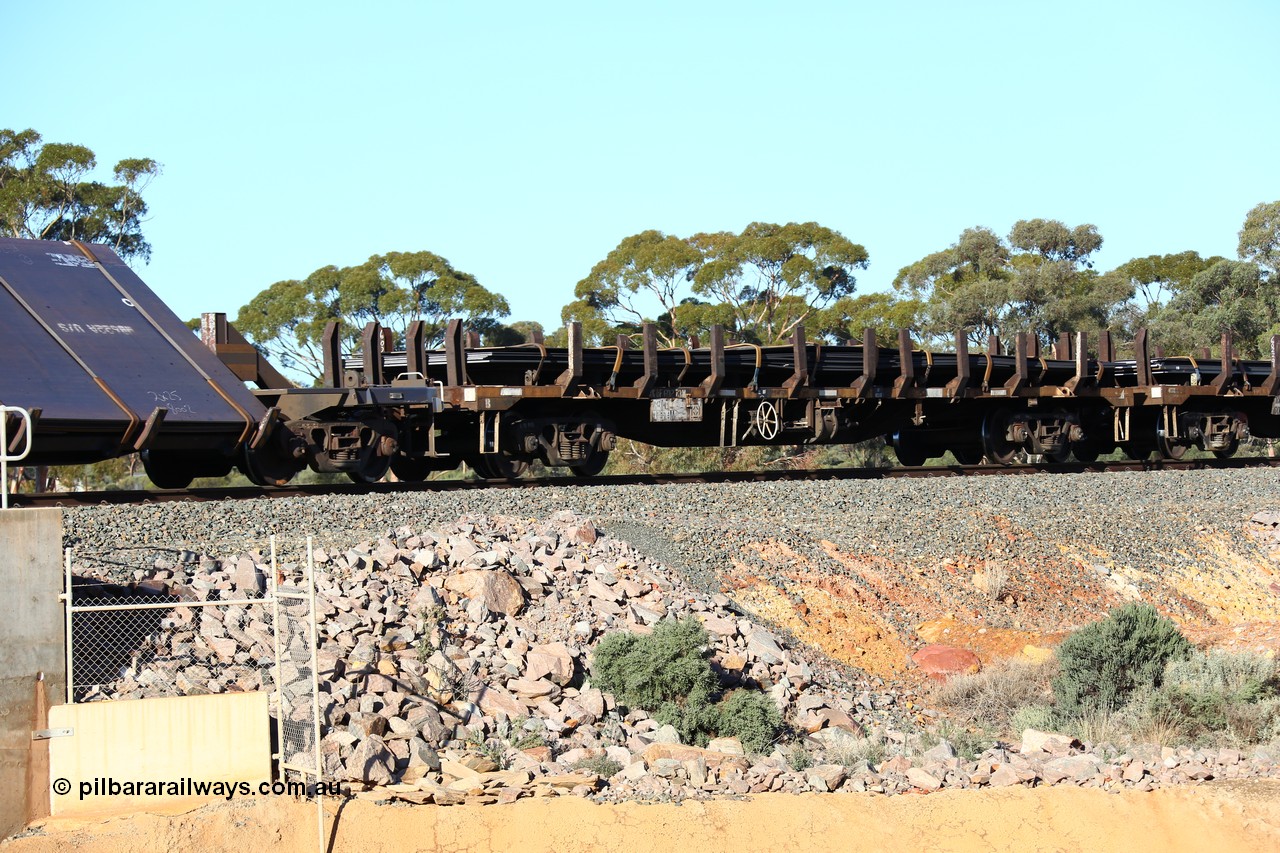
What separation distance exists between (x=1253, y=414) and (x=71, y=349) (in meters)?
19.3

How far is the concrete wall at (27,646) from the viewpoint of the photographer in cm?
735

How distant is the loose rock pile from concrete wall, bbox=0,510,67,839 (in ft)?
2.04

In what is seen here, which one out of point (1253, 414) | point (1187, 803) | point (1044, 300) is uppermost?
point (1044, 300)

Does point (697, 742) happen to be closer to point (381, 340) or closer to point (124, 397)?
point (124, 397)

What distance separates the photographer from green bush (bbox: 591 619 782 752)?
8820mm

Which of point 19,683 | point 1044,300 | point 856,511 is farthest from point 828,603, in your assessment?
point 1044,300

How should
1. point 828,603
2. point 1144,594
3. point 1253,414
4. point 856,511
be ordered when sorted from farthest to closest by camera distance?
1. point 1253,414
2. point 856,511
3. point 1144,594
4. point 828,603

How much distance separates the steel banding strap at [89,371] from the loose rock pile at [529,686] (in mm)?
3321

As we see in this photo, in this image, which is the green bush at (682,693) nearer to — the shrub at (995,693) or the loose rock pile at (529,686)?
the loose rock pile at (529,686)

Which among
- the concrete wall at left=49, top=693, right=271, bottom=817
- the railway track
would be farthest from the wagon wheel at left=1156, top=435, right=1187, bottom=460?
the concrete wall at left=49, top=693, right=271, bottom=817

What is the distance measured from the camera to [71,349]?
12789mm

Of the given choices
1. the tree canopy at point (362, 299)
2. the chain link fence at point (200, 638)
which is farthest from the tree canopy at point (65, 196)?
the chain link fence at point (200, 638)

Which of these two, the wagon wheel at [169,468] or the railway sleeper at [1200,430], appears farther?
the railway sleeper at [1200,430]

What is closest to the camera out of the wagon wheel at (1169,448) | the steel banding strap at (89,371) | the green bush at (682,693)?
the green bush at (682,693)
